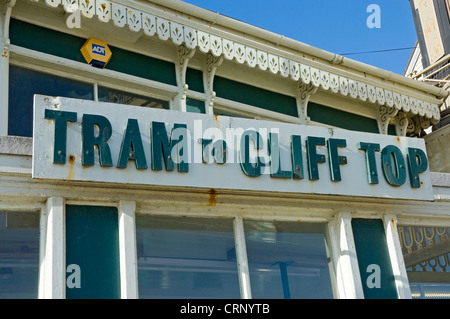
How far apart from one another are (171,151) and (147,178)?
36 centimetres

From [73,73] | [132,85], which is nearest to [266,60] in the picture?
[132,85]

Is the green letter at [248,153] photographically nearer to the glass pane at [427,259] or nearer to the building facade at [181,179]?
the building facade at [181,179]

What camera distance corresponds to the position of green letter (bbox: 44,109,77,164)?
18.3 feet

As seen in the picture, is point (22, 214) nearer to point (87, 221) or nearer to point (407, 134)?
point (87, 221)

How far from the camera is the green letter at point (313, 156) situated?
6621mm

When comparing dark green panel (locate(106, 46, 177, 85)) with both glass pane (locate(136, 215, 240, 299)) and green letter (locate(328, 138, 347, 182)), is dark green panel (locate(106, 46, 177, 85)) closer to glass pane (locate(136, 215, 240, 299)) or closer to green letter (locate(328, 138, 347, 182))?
green letter (locate(328, 138, 347, 182))

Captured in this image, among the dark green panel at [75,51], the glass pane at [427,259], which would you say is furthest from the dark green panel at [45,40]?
the glass pane at [427,259]

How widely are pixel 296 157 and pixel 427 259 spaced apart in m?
2.07

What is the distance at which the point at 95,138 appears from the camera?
5.78 meters

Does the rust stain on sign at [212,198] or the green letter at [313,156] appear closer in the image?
the rust stain on sign at [212,198]

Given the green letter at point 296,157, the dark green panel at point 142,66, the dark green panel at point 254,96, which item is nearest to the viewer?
the green letter at point 296,157

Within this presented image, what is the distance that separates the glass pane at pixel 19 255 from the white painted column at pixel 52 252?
0.08 metres

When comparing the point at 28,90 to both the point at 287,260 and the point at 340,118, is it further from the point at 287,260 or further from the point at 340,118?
the point at 340,118

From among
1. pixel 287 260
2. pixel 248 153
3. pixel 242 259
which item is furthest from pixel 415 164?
pixel 242 259
